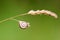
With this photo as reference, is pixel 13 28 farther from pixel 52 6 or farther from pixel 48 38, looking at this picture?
pixel 52 6

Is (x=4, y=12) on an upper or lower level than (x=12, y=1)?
lower

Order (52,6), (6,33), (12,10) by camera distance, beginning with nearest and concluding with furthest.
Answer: (6,33) → (12,10) → (52,6)

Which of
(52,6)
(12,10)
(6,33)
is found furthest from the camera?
(52,6)

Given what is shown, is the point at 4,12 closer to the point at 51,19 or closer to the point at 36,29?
the point at 36,29

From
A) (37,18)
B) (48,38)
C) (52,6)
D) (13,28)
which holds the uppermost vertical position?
(52,6)

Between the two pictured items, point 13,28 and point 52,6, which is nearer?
point 13,28

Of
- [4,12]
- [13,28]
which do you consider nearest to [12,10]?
[4,12]
